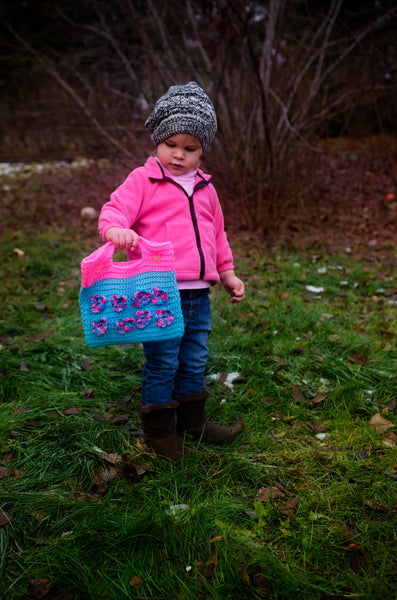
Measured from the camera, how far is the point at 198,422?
7.72 ft

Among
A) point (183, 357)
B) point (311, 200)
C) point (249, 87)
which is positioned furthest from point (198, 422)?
point (311, 200)

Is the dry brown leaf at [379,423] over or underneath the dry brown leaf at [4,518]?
underneath

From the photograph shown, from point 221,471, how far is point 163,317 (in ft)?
2.52

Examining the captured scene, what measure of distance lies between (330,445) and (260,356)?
3.04 ft

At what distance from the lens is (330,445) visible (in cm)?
233

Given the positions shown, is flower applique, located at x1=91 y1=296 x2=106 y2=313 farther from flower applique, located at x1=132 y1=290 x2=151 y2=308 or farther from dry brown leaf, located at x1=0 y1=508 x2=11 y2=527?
dry brown leaf, located at x1=0 y1=508 x2=11 y2=527

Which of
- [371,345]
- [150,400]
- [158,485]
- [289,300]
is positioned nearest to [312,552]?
[158,485]

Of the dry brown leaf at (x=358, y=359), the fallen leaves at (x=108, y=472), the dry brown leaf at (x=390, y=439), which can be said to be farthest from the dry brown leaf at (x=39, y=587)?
the dry brown leaf at (x=358, y=359)

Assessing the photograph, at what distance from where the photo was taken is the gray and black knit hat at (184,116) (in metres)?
1.95

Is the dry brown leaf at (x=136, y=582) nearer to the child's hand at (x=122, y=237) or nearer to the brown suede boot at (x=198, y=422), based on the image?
the brown suede boot at (x=198, y=422)

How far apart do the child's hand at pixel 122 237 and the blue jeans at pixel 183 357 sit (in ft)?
1.34

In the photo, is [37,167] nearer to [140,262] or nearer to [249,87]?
[249,87]

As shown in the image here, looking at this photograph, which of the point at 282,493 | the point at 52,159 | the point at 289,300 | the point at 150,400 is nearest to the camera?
the point at 282,493

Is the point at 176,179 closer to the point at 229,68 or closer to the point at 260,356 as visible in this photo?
the point at 260,356
